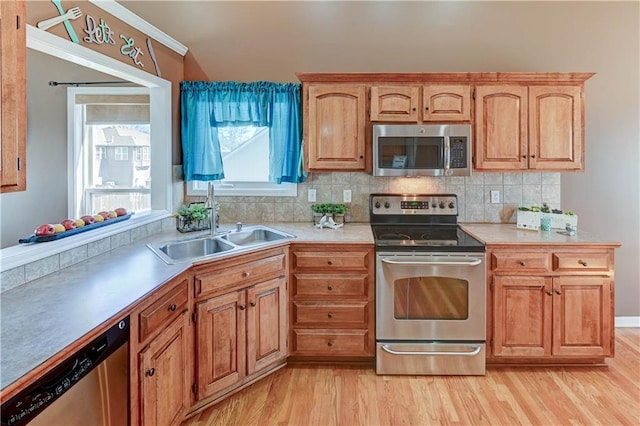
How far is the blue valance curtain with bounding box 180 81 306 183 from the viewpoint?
3.28 m

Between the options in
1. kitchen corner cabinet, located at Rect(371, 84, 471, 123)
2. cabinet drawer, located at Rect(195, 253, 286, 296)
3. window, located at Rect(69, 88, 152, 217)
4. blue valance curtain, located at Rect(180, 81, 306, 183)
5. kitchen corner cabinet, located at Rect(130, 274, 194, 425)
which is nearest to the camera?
kitchen corner cabinet, located at Rect(130, 274, 194, 425)

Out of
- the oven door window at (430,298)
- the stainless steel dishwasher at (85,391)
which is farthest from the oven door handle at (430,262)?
the stainless steel dishwasher at (85,391)

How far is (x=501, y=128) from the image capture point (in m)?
3.00

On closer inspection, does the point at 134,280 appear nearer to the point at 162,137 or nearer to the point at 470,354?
the point at 162,137

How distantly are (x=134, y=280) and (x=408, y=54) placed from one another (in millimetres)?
2803

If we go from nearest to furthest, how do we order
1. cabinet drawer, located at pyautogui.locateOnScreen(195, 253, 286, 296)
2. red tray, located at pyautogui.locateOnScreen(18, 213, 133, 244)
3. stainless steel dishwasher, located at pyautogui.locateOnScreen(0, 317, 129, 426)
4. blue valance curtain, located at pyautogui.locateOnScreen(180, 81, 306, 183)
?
stainless steel dishwasher, located at pyautogui.locateOnScreen(0, 317, 129, 426), red tray, located at pyautogui.locateOnScreen(18, 213, 133, 244), cabinet drawer, located at pyautogui.locateOnScreen(195, 253, 286, 296), blue valance curtain, located at pyautogui.locateOnScreen(180, 81, 306, 183)

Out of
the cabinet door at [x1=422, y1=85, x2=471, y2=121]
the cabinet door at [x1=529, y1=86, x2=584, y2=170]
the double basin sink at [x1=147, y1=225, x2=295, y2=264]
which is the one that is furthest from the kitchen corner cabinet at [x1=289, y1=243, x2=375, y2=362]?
the cabinet door at [x1=529, y1=86, x2=584, y2=170]

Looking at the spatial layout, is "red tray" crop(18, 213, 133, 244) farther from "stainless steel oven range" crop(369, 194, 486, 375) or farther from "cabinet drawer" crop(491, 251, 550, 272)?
"cabinet drawer" crop(491, 251, 550, 272)

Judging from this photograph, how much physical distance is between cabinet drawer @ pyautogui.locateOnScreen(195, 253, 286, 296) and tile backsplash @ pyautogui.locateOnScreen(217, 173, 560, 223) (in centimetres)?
88

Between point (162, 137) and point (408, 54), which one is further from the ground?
point (408, 54)

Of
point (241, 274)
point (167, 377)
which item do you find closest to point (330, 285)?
point (241, 274)

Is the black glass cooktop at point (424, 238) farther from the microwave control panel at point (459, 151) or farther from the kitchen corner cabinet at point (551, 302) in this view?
the microwave control panel at point (459, 151)

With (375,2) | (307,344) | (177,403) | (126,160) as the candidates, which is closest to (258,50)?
(375,2)

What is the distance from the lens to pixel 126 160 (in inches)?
147
